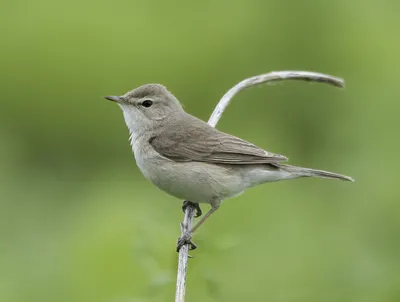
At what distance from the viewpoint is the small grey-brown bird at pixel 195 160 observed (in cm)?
448

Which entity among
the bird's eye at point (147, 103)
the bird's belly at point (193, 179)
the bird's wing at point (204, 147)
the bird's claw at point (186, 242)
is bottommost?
the bird's claw at point (186, 242)

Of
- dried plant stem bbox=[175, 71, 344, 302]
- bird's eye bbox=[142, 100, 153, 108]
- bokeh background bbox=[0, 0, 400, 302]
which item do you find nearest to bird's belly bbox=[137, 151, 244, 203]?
dried plant stem bbox=[175, 71, 344, 302]

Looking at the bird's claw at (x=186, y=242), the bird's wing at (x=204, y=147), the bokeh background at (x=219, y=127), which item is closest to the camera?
the bird's claw at (x=186, y=242)

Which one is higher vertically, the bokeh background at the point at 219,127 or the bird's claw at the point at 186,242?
the bokeh background at the point at 219,127

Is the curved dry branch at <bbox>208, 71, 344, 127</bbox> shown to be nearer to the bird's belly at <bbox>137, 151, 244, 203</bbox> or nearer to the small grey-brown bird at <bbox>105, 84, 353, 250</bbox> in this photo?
the small grey-brown bird at <bbox>105, 84, 353, 250</bbox>

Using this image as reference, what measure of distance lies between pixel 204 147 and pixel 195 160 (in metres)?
0.09

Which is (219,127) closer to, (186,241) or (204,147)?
(204,147)

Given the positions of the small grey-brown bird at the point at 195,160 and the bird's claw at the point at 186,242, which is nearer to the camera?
the bird's claw at the point at 186,242

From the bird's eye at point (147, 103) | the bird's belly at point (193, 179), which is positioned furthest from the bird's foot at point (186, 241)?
the bird's eye at point (147, 103)

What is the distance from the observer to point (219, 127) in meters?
6.71

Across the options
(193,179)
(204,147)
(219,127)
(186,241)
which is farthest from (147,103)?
(219,127)

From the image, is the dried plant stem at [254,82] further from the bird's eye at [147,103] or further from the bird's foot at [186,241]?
the bird's eye at [147,103]

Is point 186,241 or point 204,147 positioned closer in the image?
point 186,241

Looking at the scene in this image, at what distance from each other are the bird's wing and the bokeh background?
1.52 feet
